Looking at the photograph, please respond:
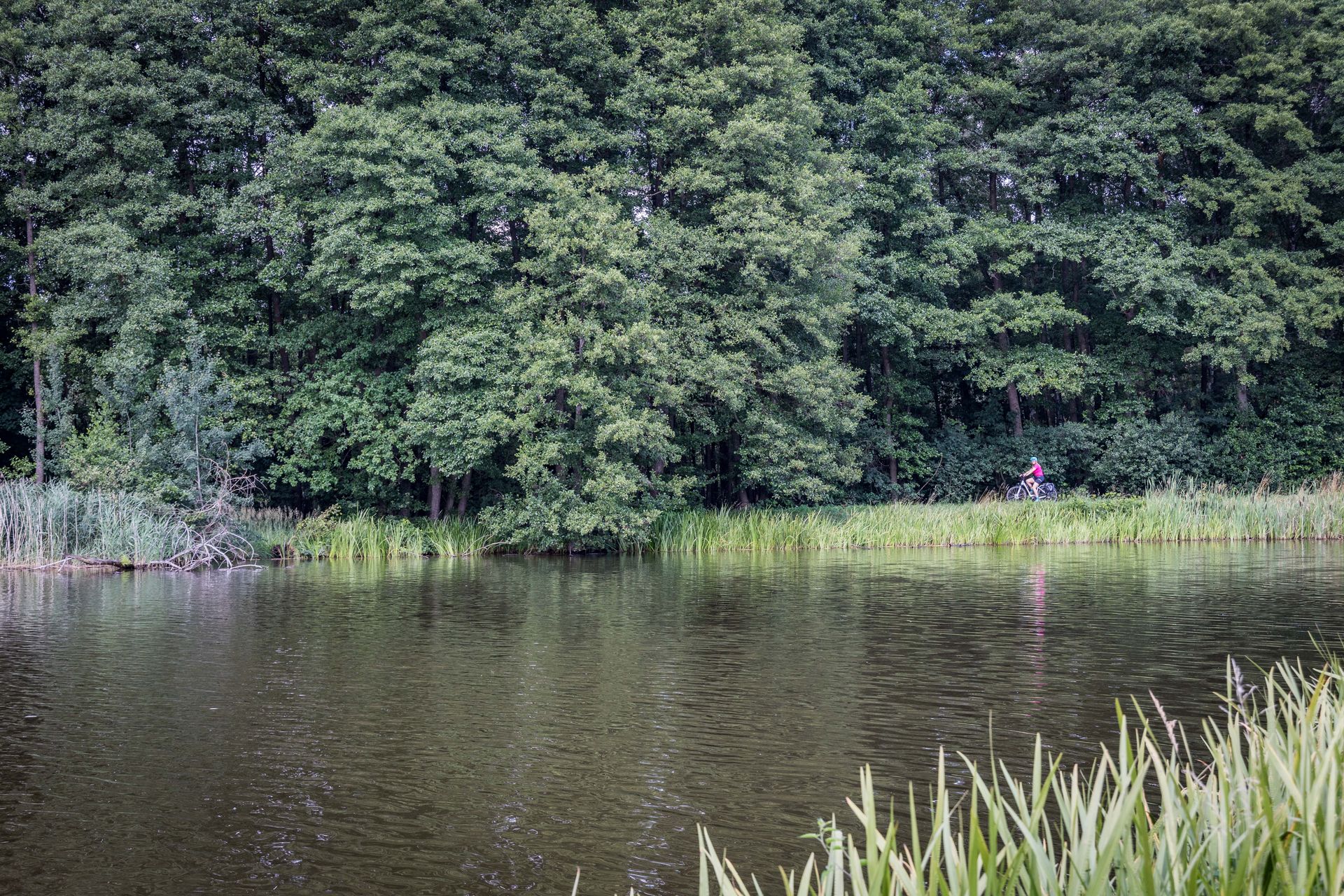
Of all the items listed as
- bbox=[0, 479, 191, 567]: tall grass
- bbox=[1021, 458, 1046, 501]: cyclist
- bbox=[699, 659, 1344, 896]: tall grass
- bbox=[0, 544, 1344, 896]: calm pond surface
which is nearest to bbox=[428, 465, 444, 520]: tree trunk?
bbox=[0, 479, 191, 567]: tall grass

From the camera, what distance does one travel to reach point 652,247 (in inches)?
1146

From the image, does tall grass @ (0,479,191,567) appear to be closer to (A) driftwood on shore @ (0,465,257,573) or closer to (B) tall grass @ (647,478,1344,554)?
(A) driftwood on shore @ (0,465,257,573)

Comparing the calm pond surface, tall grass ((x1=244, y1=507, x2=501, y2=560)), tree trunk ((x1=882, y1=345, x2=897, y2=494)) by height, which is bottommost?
the calm pond surface

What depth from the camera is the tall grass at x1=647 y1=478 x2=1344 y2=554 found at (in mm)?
27875

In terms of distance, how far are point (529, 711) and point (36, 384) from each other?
25867mm

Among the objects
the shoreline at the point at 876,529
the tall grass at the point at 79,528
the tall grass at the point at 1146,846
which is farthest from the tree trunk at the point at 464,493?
the tall grass at the point at 1146,846

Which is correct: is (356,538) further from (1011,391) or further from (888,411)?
(1011,391)

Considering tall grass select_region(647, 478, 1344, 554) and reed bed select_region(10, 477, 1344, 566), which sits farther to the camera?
tall grass select_region(647, 478, 1344, 554)

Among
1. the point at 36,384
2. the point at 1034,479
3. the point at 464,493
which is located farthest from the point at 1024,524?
the point at 36,384

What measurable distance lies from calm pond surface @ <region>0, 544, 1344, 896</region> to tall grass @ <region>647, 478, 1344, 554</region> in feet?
33.0

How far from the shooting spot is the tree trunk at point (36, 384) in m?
28.3

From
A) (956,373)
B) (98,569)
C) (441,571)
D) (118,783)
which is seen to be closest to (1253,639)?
(118,783)

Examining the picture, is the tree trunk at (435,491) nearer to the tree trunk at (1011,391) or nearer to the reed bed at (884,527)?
the reed bed at (884,527)

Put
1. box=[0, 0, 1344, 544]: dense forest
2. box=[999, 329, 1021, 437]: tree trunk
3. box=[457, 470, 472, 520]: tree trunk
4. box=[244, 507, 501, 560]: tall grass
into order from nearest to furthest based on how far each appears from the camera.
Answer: box=[244, 507, 501, 560]: tall grass, box=[0, 0, 1344, 544]: dense forest, box=[457, 470, 472, 520]: tree trunk, box=[999, 329, 1021, 437]: tree trunk
